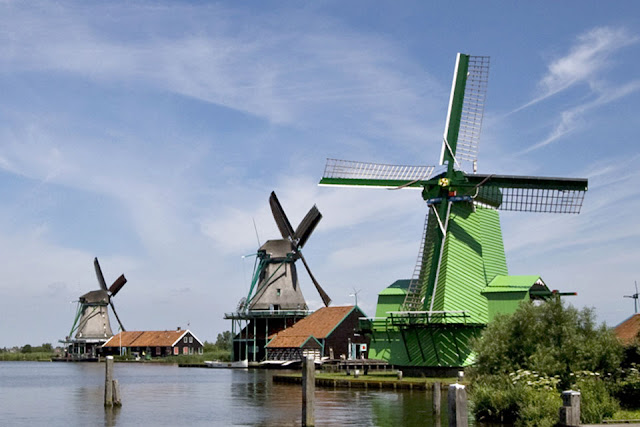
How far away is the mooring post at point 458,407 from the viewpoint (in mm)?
13391

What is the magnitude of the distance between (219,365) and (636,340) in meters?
54.6

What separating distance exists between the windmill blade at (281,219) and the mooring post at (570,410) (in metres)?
54.4

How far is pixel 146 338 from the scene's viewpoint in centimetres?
9550

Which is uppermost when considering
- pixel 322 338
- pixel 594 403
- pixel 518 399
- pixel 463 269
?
pixel 463 269

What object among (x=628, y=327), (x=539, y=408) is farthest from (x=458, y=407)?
(x=628, y=327)

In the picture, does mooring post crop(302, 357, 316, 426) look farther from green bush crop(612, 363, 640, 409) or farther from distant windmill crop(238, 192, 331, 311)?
distant windmill crop(238, 192, 331, 311)

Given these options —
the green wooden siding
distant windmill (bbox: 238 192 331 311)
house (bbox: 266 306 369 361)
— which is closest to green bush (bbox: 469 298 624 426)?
the green wooden siding

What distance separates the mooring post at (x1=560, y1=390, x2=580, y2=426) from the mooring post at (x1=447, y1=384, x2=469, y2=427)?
156 inches

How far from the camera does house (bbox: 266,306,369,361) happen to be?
63375mm

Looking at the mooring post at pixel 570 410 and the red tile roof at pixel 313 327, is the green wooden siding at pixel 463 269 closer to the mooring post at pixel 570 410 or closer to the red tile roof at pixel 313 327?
the mooring post at pixel 570 410

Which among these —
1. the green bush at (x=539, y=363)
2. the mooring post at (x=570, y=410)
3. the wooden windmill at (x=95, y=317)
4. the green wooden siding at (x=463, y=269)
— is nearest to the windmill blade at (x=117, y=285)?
the wooden windmill at (x=95, y=317)

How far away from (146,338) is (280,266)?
3287cm

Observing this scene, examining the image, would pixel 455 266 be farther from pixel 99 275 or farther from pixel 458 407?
pixel 99 275

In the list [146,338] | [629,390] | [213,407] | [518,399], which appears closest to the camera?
[518,399]
